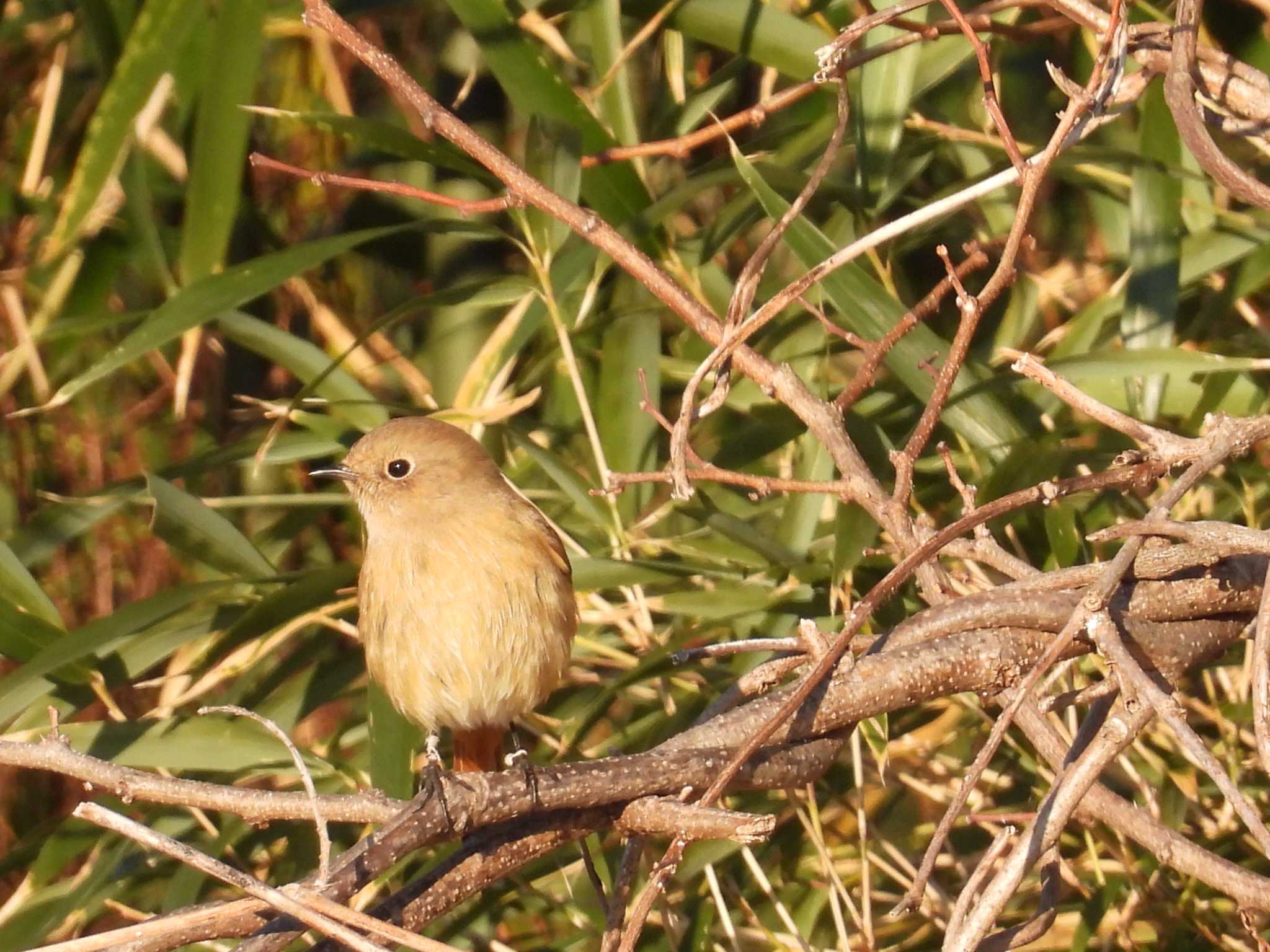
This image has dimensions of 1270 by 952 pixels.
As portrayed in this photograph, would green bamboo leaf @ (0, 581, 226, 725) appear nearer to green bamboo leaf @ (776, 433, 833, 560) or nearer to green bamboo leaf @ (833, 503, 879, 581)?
green bamboo leaf @ (776, 433, 833, 560)

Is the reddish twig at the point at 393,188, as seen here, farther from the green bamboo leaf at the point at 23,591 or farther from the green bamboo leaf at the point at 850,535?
the green bamboo leaf at the point at 23,591

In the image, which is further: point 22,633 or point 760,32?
point 760,32

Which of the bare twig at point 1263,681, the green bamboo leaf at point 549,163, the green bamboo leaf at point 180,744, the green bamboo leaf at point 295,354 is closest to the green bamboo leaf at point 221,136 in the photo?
the green bamboo leaf at point 295,354

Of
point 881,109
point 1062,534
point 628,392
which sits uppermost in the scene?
point 881,109

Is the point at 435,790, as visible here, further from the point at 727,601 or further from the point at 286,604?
the point at 286,604

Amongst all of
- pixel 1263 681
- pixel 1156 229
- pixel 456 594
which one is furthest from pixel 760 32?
pixel 1263 681
